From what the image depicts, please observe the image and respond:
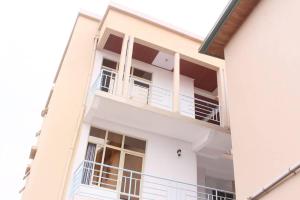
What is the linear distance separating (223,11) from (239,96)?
2.18 meters

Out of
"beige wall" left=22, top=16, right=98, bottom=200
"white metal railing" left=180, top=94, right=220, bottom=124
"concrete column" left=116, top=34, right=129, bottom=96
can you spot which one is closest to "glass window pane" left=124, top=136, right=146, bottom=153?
"concrete column" left=116, top=34, right=129, bottom=96

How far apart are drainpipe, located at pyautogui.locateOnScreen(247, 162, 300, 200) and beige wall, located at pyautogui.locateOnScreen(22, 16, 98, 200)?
5.00 metres

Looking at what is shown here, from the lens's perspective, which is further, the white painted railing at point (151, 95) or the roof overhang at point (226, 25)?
the white painted railing at point (151, 95)

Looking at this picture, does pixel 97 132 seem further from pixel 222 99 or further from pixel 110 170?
pixel 222 99

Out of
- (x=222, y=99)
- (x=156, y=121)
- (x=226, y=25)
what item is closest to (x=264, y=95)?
(x=226, y=25)

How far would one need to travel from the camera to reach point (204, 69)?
13.7 meters

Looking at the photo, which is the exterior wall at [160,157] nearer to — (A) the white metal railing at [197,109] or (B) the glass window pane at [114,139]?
(B) the glass window pane at [114,139]

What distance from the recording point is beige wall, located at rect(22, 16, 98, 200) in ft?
33.1

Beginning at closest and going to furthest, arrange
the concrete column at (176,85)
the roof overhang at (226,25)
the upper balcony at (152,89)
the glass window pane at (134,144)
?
1. the roof overhang at (226,25)
2. the upper balcony at (152,89)
3. the glass window pane at (134,144)
4. the concrete column at (176,85)

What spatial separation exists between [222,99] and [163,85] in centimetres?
208

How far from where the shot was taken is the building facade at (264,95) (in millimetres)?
6622

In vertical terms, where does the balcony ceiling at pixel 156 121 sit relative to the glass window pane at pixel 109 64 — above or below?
below

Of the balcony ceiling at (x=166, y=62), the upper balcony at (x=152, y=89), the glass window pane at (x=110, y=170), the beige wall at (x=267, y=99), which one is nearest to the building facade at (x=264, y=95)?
the beige wall at (x=267, y=99)

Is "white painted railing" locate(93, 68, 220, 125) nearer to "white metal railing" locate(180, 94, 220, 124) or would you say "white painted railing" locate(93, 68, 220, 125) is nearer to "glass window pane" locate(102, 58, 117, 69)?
"white metal railing" locate(180, 94, 220, 124)
